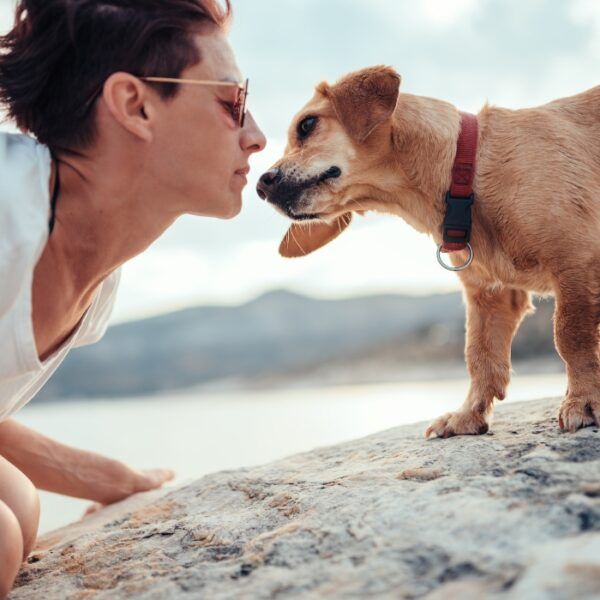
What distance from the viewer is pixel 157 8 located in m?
2.11

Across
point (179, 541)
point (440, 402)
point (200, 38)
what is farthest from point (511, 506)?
point (440, 402)

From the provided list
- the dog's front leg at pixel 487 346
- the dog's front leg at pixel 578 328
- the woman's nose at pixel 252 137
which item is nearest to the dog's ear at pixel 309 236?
the dog's front leg at pixel 487 346

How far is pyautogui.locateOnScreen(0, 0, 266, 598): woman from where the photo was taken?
2.07 metres

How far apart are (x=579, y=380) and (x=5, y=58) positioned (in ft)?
6.63

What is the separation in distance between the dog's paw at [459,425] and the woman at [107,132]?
1.08 m

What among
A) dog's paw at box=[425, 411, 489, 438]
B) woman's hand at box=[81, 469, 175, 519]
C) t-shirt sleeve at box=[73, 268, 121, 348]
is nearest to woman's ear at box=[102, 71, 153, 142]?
t-shirt sleeve at box=[73, 268, 121, 348]

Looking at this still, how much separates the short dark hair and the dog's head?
936 mm

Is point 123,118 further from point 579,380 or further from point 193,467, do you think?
point 193,467

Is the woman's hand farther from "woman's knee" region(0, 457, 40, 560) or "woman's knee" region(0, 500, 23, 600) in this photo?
"woman's knee" region(0, 500, 23, 600)

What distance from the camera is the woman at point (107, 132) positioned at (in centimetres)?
207

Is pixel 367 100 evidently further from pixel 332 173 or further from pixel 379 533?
pixel 379 533

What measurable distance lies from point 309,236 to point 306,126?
0.52 meters

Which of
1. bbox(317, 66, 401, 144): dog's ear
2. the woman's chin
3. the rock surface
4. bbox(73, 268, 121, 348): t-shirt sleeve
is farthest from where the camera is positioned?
bbox(317, 66, 401, 144): dog's ear

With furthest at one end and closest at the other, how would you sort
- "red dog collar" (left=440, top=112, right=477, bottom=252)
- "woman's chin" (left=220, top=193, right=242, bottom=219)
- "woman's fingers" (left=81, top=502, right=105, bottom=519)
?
"woman's fingers" (left=81, top=502, right=105, bottom=519)
"red dog collar" (left=440, top=112, right=477, bottom=252)
"woman's chin" (left=220, top=193, right=242, bottom=219)
